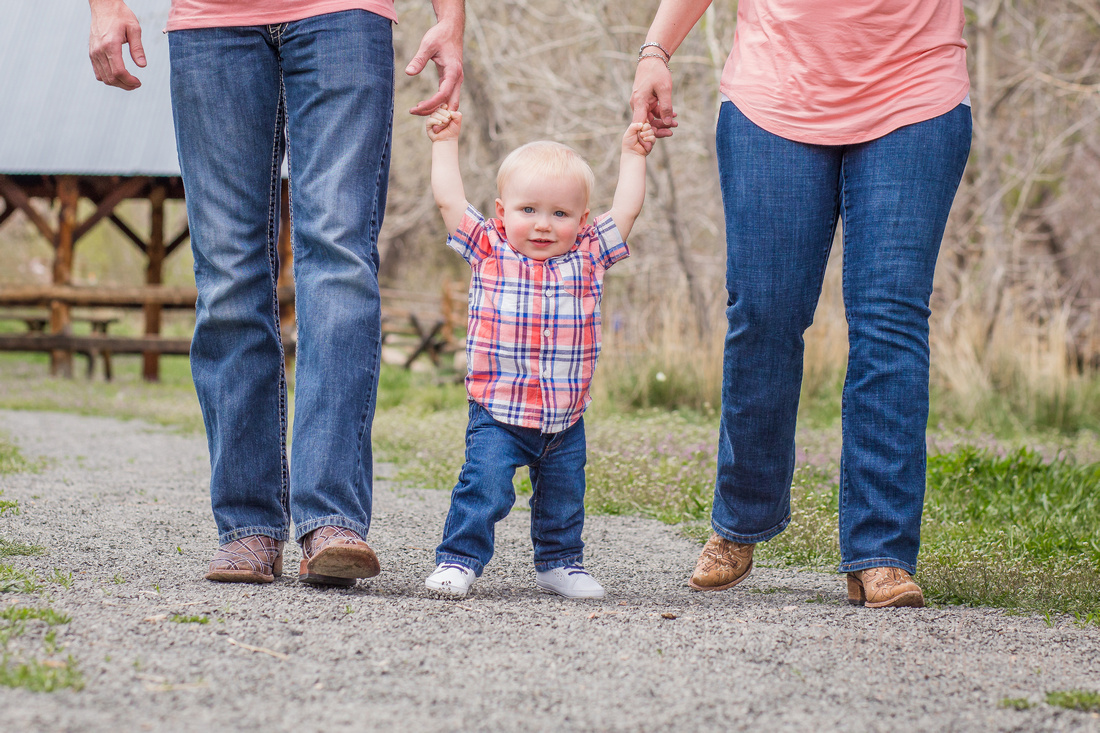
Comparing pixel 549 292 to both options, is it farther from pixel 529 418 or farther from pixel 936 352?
pixel 936 352

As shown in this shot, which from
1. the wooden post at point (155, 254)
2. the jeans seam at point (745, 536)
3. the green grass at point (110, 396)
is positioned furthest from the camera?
the wooden post at point (155, 254)

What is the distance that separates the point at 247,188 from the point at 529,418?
2.74ft

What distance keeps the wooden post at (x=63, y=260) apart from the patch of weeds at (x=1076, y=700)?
12.0m

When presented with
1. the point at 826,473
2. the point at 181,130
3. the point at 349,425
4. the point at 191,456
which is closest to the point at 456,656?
the point at 349,425

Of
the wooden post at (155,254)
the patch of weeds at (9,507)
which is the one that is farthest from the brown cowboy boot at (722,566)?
the wooden post at (155,254)

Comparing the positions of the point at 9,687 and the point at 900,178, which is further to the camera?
the point at 900,178

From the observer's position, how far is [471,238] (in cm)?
252

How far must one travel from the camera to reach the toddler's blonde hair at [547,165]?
2496 mm

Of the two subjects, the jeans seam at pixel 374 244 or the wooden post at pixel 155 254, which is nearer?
the jeans seam at pixel 374 244

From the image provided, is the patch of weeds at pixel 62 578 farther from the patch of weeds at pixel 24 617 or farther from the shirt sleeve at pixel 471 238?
the shirt sleeve at pixel 471 238

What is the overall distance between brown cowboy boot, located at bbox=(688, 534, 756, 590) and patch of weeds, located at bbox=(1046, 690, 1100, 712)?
0.97 meters

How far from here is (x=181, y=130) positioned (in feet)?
7.80

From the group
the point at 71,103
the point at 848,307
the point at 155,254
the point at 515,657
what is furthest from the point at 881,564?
the point at 71,103

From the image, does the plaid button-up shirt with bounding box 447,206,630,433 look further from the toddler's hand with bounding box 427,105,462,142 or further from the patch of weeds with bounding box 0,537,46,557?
the patch of weeds with bounding box 0,537,46,557
